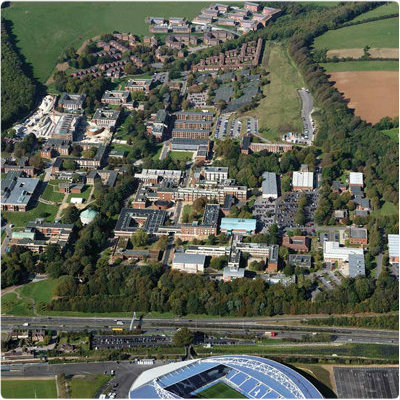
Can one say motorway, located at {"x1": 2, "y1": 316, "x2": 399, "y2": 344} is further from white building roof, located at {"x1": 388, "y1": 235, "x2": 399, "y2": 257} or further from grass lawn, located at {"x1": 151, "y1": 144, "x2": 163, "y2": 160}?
grass lawn, located at {"x1": 151, "y1": 144, "x2": 163, "y2": 160}

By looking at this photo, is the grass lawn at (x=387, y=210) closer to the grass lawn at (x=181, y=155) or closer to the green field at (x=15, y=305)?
the grass lawn at (x=181, y=155)

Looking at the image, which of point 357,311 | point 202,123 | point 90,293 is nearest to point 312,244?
point 357,311

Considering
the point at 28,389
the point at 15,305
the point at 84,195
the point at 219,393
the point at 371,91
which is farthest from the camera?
the point at 371,91

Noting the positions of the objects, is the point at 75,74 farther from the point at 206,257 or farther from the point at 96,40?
the point at 206,257

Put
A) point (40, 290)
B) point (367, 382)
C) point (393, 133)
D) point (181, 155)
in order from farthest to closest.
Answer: point (393, 133) < point (181, 155) < point (40, 290) < point (367, 382)

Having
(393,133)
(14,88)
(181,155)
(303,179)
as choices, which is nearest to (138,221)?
(181,155)

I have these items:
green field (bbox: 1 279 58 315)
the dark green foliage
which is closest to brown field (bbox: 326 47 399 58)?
the dark green foliage

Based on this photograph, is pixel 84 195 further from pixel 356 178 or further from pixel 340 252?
pixel 356 178
